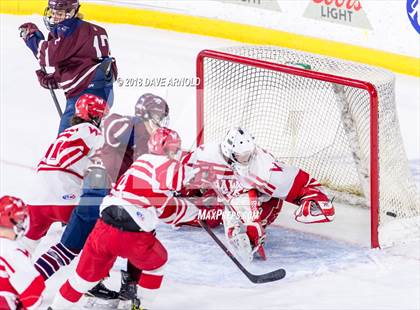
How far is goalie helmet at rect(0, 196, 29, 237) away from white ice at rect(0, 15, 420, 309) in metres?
0.99

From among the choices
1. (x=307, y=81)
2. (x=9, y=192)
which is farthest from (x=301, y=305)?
(x=9, y=192)

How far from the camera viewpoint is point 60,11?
17.6 ft

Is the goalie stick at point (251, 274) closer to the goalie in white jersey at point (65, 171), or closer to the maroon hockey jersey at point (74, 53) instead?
the goalie in white jersey at point (65, 171)

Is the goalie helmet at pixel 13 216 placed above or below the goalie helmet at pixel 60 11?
above

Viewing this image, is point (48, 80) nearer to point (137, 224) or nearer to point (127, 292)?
point (127, 292)

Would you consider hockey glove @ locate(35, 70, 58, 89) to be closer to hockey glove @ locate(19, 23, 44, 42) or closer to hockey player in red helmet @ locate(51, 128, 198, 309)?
hockey glove @ locate(19, 23, 44, 42)

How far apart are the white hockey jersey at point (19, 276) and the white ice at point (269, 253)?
96cm

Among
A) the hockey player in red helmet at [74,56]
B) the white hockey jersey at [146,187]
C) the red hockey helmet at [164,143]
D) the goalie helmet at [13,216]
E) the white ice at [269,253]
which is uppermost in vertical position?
the goalie helmet at [13,216]

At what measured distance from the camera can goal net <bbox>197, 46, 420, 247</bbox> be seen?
17.1 feet

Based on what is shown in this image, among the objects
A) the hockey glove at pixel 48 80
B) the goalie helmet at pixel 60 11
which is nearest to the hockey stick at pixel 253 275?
the hockey glove at pixel 48 80

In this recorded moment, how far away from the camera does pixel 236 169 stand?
5035mm

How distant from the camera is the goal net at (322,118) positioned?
5227 mm

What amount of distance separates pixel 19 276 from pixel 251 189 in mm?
1621

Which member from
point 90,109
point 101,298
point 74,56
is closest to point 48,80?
point 74,56
